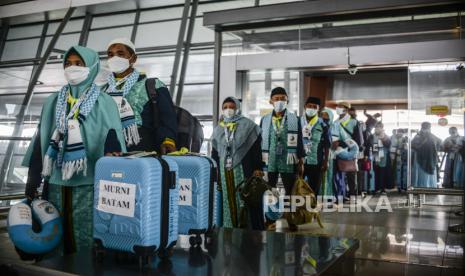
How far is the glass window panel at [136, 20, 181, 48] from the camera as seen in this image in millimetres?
8312

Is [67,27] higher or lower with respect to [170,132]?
higher

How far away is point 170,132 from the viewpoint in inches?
98.0

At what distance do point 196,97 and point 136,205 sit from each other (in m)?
6.63

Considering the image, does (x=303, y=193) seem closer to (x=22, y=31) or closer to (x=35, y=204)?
(x=35, y=204)

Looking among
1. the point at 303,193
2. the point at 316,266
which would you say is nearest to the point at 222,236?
the point at 316,266

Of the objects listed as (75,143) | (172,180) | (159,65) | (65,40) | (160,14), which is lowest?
(172,180)

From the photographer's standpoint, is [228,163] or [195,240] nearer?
[195,240]

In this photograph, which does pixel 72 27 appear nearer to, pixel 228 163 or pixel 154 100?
pixel 228 163

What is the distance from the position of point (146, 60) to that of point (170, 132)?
6.44 m

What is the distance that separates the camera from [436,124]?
236 inches

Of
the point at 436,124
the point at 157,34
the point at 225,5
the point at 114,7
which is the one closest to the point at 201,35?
the point at 225,5

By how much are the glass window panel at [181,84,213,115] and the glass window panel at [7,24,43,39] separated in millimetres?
3797

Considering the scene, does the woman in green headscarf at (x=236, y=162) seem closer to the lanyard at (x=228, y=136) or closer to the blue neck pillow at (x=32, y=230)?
the lanyard at (x=228, y=136)

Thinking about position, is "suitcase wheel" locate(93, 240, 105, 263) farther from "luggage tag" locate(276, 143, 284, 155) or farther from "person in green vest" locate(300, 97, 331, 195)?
"person in green vest" locate(300, 97, 331, 195)
